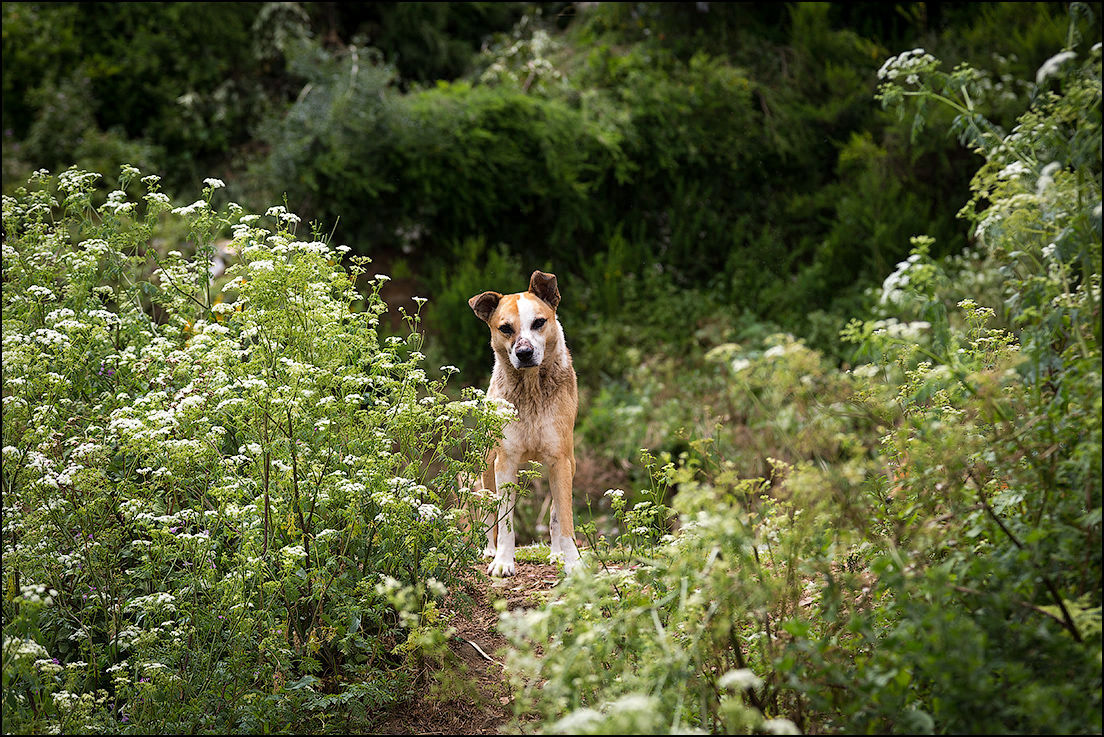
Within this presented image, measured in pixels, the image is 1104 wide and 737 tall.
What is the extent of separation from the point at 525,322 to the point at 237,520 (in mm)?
1479

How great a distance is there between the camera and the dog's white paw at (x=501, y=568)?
13.9 ft

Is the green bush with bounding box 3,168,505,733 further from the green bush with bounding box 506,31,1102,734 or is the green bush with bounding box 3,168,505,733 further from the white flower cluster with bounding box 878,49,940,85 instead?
the white flower cluster with bounding box 878,49,940,85

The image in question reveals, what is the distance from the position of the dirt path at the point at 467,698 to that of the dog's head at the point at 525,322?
3.25 feet

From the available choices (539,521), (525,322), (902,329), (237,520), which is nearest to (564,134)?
(539,521)

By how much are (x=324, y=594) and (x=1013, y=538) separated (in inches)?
84.2

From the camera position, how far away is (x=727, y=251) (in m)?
9.73

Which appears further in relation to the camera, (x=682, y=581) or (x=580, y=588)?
(x=682, y=581)

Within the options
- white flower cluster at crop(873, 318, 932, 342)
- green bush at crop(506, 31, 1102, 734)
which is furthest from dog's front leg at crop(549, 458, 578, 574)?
white flower cluster at crop(873, 318, 932, 342)

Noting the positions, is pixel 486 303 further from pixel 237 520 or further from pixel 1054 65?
pixel 1054 65

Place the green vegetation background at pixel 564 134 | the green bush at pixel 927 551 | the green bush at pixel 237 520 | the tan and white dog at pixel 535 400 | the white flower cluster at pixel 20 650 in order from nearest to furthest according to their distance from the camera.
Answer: the green bush at pixel 927 551 < the white flower cluster at pixel 20 650 < the green bush at pixel 237 520 < the tan and white dog at pixel 535 400 < the green vegetation background at pixel 564 134

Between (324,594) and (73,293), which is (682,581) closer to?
(324,594)

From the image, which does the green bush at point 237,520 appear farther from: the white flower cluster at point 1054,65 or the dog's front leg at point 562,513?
the white flower cluster at point 1054,65

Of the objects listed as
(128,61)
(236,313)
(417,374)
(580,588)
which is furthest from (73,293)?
(128,61)

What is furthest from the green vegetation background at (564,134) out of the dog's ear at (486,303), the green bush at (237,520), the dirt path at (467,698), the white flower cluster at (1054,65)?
the white flower cluster at (1054,65)
